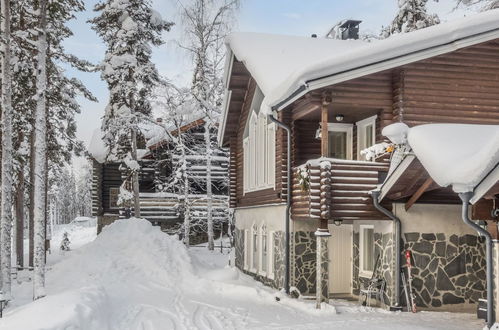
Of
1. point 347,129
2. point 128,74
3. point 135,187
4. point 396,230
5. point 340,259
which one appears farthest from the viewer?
point 135,187

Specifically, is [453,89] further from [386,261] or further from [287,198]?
[287,198]

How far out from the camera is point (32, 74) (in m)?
19.4

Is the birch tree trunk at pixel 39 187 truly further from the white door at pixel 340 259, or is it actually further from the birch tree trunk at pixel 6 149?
the white door at pixel 340 259

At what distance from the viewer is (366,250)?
15.2 m

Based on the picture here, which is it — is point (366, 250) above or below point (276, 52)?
below

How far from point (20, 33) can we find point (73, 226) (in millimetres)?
58657

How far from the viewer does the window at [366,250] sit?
1490 centimetres

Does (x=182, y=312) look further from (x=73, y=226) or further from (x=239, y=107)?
(x=73, y=226)

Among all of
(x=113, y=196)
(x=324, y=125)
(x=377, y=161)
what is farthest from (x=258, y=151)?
(x=113, y=196)

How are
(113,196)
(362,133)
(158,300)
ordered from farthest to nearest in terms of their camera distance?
1. (113,196)
2. (362,133)
3. (158,300)

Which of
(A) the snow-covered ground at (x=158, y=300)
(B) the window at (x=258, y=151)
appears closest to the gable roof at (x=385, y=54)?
(B) the window at (x=258, y=151)

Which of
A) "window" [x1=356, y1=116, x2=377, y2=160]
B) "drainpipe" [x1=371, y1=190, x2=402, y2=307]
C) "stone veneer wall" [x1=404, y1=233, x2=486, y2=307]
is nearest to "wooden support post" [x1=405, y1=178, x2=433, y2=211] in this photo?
"drainpipe" [x1=371, y1=190, x2=402, y2=307]

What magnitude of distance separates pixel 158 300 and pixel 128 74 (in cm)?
1379

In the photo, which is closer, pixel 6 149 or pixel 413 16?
pixel 6 149
